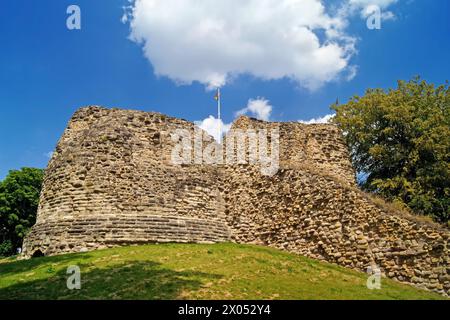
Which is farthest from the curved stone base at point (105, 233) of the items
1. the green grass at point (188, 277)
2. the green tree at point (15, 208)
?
the green tree at point (15, 208)

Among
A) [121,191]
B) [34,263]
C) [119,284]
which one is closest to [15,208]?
[121,191]

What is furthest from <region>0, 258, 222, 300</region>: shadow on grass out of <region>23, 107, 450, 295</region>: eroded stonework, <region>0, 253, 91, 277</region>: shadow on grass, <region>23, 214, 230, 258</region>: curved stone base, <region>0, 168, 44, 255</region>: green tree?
<region>0, 168, 44, 255</region>: green tree

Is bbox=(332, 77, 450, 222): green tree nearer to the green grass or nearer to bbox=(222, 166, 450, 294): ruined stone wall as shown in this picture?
bbox=(222, 166, 450, 294): ruined stone wall

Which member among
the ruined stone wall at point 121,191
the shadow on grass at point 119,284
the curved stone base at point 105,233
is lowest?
the shadow on grass at point 119,284

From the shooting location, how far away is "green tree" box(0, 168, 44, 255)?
1496 inches

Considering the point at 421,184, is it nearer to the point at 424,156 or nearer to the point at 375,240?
the point at 424,156

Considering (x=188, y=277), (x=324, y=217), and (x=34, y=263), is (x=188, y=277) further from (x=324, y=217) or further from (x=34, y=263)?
(x=324, y=217)

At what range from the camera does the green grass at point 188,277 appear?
11242 mm

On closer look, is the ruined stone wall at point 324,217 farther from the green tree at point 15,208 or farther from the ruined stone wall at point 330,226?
the green tree at point 15,208

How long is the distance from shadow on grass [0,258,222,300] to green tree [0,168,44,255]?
27724mm

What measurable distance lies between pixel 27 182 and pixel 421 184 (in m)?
35.0

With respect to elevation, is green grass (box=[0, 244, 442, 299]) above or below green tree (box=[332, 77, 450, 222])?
below

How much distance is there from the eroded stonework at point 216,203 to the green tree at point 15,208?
19.5 m
